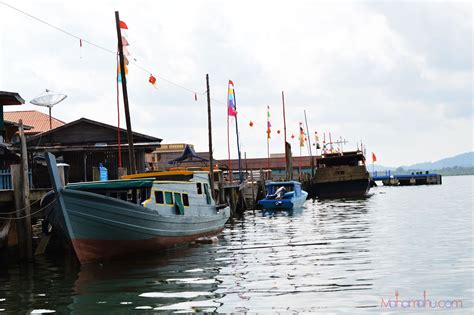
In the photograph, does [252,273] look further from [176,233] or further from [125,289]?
[176,233]

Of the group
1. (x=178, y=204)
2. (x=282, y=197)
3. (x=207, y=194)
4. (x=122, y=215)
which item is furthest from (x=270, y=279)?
(x=282, y=197)

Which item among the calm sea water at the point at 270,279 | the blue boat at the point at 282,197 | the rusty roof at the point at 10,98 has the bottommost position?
the calm sea water at the point at 270,279

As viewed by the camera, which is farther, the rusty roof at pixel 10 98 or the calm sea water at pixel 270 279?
the rusty roof at pixel 10 98

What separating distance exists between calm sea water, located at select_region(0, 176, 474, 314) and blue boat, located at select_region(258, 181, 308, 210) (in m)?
19.8

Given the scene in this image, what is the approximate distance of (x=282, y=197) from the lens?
4697cm

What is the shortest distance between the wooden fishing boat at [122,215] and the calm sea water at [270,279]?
20.5 inches

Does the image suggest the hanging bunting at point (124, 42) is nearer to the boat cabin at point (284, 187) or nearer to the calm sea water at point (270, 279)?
the calm sea water at point (270, 279)

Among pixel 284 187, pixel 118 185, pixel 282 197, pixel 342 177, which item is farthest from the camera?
pixel 342 177

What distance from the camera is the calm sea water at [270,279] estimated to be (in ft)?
43.7

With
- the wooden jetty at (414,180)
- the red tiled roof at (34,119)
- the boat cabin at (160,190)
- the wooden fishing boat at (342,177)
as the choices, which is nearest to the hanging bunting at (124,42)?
the boat cabin at (160,190)

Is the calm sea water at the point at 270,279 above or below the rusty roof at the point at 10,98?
below

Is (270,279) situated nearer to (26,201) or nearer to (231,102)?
(26,201)

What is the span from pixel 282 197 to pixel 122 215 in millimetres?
27980

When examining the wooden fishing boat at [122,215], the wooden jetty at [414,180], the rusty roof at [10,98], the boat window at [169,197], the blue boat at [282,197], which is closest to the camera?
the wooden fishing boat at [122,215]
